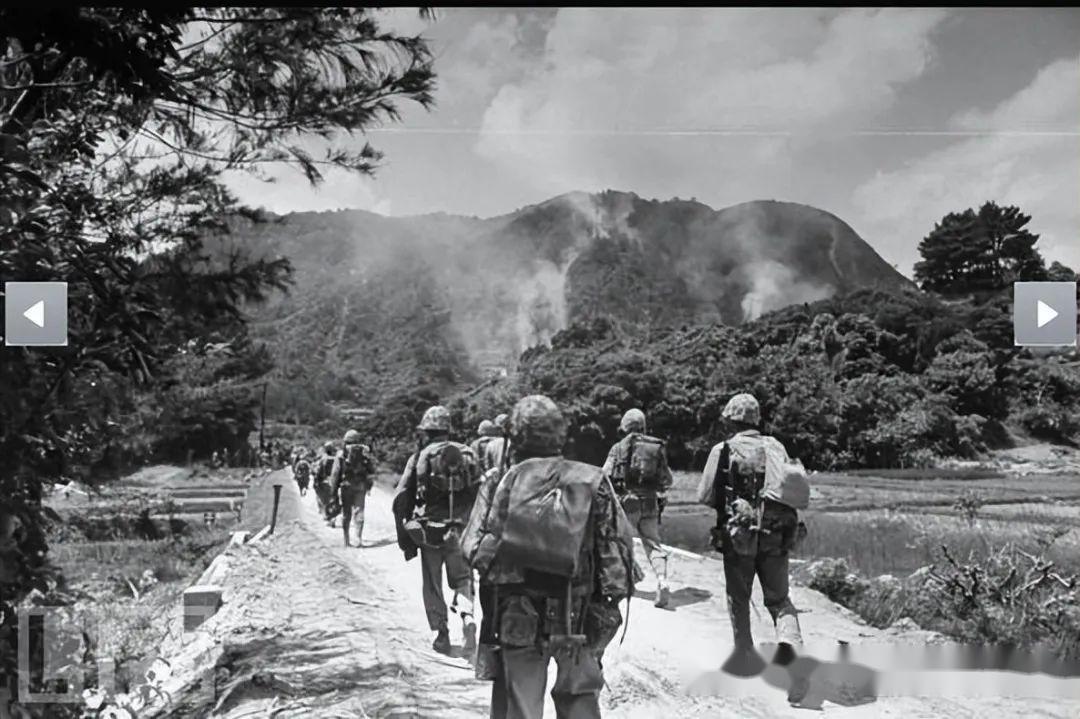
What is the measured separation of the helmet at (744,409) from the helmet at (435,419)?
132 cm

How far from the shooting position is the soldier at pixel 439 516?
14.2 ft

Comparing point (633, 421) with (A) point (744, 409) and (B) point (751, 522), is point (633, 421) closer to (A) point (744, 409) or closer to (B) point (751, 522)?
(A) point (744, 409)

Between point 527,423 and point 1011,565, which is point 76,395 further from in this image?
point 1011,565

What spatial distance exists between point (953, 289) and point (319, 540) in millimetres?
3441

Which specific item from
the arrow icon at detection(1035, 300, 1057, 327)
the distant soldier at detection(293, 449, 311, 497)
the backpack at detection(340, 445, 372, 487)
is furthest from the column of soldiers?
the arrow icon at detection(1035, 300, 1057, 327)

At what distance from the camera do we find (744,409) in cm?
361

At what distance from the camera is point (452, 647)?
173 inches

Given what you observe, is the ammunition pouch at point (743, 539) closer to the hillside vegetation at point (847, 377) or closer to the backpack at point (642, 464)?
the hillside vegetation at point (847, 377)

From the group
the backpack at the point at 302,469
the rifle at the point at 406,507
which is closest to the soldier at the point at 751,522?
the rifle at the point at 406,507

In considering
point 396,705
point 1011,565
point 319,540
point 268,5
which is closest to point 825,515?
point 1011,565

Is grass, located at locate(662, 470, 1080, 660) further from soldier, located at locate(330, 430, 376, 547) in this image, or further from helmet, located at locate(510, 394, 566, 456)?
soldier, located at locate(330, 430, 376, 547)

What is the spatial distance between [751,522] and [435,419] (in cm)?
150

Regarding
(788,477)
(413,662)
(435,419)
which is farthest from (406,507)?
(788,477)

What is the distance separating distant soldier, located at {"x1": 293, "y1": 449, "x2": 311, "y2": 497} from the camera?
13.1 feet
